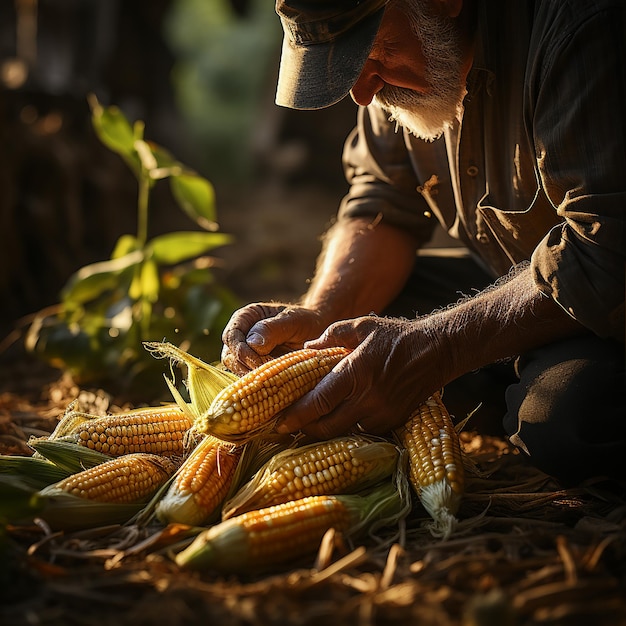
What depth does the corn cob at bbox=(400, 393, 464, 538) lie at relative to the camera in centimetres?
186

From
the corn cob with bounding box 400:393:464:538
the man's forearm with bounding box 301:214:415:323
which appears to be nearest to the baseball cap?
the man's forearm with bounding box 301:214:415:323

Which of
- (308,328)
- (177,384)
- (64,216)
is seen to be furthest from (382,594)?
(64,216)

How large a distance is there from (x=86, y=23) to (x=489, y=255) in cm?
590

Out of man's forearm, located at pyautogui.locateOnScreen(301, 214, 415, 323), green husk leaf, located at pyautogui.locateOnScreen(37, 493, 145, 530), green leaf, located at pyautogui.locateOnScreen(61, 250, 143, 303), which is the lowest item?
green husk leaf, located at pyautogui.locateOnScreen(37, 493, 145, 530)

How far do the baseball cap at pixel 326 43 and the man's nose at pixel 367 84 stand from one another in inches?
4.1

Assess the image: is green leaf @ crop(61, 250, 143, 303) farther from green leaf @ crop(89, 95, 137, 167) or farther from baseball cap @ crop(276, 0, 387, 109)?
baseball cap @ crop(276, 0, 387, 109)

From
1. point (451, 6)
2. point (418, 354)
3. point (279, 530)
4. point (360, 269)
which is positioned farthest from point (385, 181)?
point (279, 530)

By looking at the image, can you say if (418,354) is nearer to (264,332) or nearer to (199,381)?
(264,332)

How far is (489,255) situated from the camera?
8.68ft

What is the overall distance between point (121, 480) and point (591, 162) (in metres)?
1.47

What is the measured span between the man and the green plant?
1.21 meters

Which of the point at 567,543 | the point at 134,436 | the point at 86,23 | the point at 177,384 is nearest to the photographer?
the point at 567,543

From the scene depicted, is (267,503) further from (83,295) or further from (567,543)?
(83,295)

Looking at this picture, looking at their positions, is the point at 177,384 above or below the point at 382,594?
below
